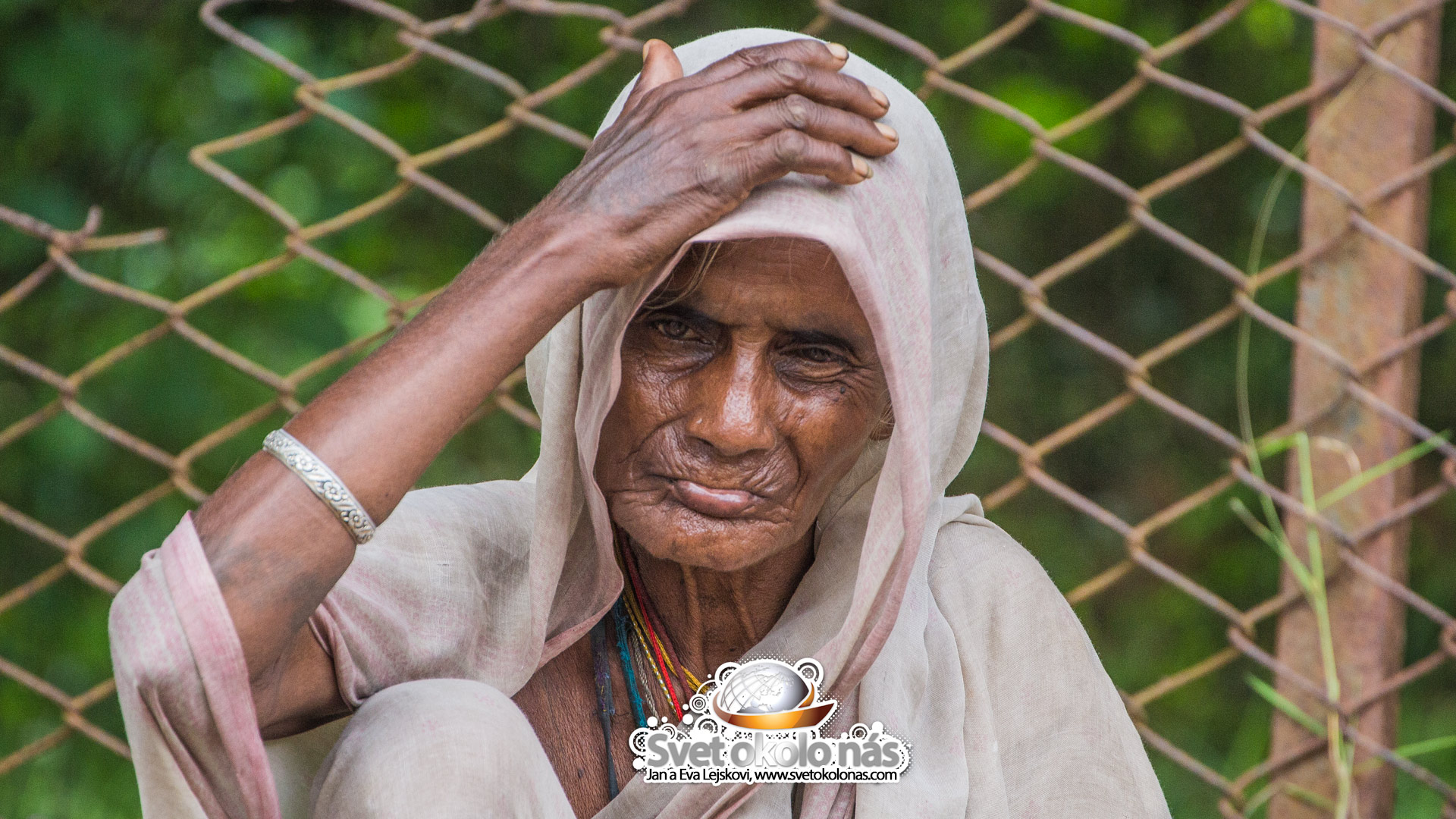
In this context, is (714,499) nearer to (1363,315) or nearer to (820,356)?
(820,356)

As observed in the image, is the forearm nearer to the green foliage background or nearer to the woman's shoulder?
the woman's shoulder

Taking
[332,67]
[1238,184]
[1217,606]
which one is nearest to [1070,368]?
[1238,184]

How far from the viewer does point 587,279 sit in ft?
4.97

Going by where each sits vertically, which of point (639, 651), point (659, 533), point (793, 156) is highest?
point (793, 156)

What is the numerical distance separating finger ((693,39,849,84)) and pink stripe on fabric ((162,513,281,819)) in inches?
27.1

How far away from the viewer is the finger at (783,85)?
1.51 meters

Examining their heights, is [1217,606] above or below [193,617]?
below

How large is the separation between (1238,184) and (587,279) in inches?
97.9

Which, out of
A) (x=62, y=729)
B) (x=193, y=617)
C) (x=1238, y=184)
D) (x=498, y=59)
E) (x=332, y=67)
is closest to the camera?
(x=193, y=617)

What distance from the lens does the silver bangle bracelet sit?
1.41 metres

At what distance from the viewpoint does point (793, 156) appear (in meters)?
1.48

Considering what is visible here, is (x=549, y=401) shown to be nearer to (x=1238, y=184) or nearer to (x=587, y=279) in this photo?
(x=587, y=279)

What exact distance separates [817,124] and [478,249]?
1822 mm

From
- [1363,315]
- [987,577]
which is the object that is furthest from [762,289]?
[1363,315]
